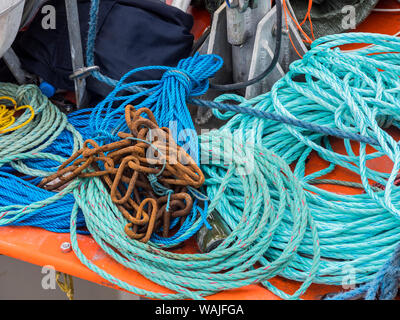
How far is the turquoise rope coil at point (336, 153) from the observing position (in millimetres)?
1474

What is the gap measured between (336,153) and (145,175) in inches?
29.6

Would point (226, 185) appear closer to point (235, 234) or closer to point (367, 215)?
point (235, 234)

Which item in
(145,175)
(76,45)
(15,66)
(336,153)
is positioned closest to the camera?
(145,175)

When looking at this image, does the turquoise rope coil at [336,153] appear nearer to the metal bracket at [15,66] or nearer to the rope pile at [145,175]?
the rope pile at [145,175]

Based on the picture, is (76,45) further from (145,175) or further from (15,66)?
(145,175)

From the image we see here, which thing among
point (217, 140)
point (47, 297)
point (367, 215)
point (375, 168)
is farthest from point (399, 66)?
point (47, 297)

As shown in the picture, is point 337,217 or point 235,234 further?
point 337,217

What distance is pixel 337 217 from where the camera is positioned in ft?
5.13

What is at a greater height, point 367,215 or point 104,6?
point 104,6

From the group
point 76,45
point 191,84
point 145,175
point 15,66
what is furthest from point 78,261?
A: point 15,66

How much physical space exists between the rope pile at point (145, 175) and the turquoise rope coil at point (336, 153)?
14cm

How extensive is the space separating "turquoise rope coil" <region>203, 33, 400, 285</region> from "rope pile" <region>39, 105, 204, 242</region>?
0.14 meters

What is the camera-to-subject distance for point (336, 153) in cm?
181
